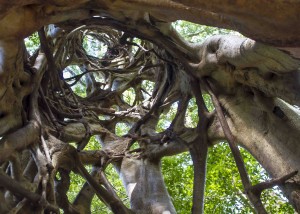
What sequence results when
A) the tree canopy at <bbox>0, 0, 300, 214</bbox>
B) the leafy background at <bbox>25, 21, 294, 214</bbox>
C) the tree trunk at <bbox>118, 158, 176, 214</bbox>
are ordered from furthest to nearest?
the leafy background at <bbox>25, 21, 294, 214</bbox>, the tree trunk at <bbox>118, 158, 176, 214</bbox>, the tree canopy at <bbox>0, 0, 300, 214</bbox>

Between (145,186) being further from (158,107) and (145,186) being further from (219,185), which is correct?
(219,185)

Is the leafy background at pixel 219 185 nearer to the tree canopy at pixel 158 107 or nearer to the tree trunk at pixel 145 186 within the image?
the tree canopy at pixel 158 107

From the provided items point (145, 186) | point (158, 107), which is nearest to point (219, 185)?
point (158, 107)

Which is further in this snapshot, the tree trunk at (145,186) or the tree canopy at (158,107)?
the tree trunk at (145,186)

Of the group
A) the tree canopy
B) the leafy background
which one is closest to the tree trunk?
the tree canopy

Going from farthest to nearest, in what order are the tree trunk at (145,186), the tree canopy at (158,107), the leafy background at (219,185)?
the leafy background at (219,185) < the tree trunk at (145,186) < the tree canopy at (158,107)

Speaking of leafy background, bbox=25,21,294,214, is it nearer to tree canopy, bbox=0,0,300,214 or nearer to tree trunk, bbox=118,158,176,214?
tree canopy, bbox=0,0,300,214

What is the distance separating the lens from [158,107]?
355 cm

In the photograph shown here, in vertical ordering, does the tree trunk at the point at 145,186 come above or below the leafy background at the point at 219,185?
below

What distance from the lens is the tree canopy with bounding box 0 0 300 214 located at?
159 cm

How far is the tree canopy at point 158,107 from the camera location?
1588mm

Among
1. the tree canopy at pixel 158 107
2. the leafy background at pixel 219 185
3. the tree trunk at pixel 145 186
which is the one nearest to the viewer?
the tree canopy at pixel 158 107

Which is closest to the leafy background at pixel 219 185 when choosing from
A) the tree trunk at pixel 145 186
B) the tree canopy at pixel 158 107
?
the tree canopy at pixel 158 107

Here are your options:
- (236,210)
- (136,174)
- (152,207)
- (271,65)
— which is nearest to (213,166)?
(236,210)
